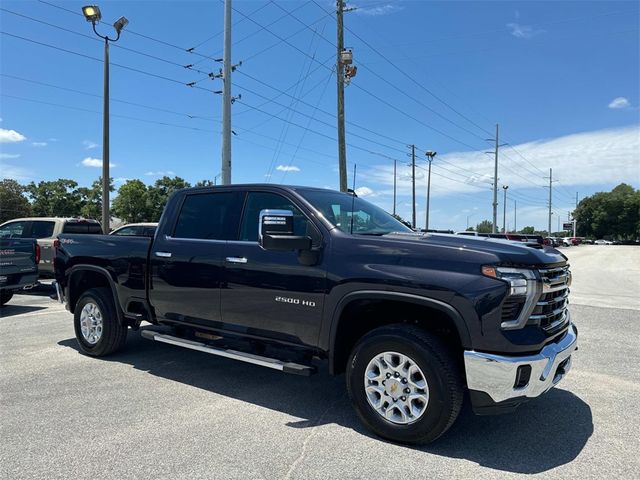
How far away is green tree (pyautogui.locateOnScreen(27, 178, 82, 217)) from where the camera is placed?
238 feet

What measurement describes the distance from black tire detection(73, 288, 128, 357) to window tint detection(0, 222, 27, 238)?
882 centimetres

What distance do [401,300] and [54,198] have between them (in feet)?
266

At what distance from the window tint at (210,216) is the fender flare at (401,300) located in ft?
4.72

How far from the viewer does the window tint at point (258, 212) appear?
14.4ft

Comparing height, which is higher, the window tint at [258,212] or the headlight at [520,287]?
the window tint at [258,212]

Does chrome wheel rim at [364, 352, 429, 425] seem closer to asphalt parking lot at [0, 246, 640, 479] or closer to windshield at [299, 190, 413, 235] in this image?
asphalt parking lot at [0, 246, 640, 479]

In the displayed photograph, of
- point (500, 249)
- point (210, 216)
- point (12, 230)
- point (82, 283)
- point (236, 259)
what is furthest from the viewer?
point (12, 230)

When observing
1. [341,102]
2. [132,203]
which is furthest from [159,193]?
[341,102]

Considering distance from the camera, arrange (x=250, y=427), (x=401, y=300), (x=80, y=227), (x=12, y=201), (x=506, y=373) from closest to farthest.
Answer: (x=506, y=373)
(x=401, y=300)
(x=250, y=427)
(x=80, y=227)
(x=12, y=201)

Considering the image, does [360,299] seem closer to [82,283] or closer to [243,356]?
[243,356]

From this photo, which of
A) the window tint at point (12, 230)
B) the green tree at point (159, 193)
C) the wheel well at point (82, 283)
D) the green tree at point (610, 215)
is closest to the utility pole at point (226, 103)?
the window tint at point (12, 230)

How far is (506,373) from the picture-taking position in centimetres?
327

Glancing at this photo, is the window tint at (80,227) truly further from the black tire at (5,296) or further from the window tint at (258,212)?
the window tint at (258,212)

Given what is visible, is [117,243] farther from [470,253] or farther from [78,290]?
[470,253]
